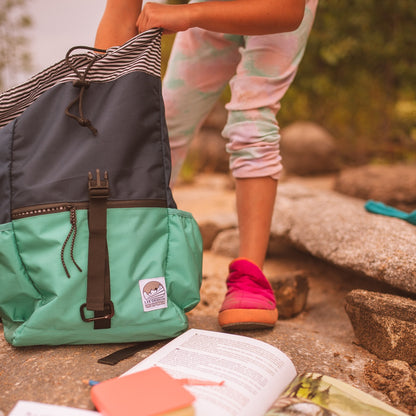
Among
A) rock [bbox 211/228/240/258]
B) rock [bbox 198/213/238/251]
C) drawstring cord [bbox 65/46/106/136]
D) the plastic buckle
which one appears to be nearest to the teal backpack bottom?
the plastic buckle

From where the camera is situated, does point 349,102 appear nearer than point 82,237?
No

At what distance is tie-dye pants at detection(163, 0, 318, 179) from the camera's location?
1329 mm

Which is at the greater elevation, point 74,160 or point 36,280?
point 74,160

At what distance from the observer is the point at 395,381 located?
1.05m

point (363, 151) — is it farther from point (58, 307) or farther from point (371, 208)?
point (58, 307)

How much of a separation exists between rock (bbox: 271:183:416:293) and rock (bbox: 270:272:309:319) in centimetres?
14

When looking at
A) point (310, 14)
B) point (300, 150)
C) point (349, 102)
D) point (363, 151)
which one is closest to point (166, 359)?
point (310, 14)

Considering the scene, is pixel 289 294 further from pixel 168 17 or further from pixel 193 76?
pixel 168 17

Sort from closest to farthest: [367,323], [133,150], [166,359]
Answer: [166,359], [133,150], [367,323]

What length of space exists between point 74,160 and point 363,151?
18.0 feet

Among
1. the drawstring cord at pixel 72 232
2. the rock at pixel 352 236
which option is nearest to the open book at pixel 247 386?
the drawstring cord at pixel 72 232

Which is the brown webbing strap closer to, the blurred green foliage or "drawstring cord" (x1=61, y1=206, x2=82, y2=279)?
"drawstring cord" (x1=61, y1=206, x2=82, y2=279)

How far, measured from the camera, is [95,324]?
104cm

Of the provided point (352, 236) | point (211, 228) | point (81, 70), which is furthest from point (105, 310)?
point (211, 228)
